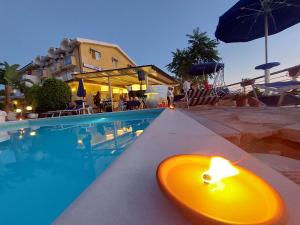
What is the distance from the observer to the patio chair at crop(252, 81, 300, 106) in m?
4.14

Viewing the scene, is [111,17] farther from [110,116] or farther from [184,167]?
[184,167]

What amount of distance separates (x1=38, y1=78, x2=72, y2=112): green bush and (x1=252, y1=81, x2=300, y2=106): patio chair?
34.2 feet

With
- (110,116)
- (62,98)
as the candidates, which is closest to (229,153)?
(110,116)

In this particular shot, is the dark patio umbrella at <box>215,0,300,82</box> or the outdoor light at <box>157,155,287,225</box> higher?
the dark patio umbrella at <box>215,0,300,82</box>

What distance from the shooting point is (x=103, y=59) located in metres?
20.1

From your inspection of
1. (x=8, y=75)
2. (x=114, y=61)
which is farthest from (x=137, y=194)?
(x=114, y=61)

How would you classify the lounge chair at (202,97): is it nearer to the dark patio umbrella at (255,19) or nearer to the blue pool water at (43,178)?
the dark patio umbrella at (255,19)

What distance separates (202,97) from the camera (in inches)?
261

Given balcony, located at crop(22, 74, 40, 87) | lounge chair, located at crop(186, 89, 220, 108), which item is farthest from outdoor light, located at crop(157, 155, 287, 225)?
balcony, located at crop(22, 74, 40, 87)

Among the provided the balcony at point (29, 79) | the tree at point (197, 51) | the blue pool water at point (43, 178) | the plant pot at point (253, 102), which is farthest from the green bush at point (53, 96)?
the tree at point (197, 51)

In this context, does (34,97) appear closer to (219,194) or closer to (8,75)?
(8,75)

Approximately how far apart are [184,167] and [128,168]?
0.76ft

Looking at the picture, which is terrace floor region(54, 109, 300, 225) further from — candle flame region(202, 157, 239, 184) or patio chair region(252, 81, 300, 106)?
patio chair region(252, 81, 300, 106)

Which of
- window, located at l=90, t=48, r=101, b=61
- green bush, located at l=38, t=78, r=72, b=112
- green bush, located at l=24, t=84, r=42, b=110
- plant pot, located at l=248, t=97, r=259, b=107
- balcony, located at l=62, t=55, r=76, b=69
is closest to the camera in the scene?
plant pot, located at l=248, t=97, r=259, b=107
